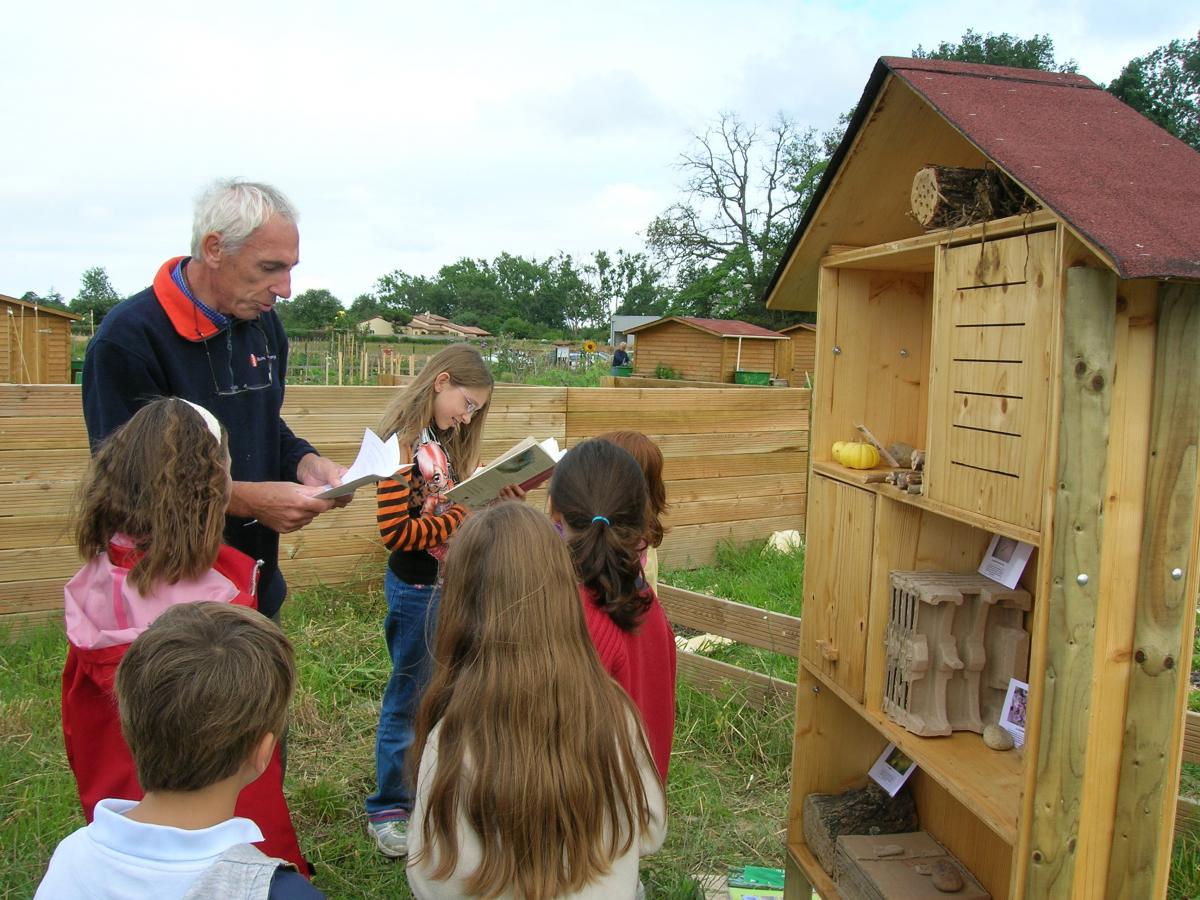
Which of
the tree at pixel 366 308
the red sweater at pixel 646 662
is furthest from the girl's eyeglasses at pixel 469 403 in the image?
the tree at pixel 366 308

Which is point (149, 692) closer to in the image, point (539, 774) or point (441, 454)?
point (539, 774)

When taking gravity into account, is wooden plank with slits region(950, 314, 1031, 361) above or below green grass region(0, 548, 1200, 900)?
above

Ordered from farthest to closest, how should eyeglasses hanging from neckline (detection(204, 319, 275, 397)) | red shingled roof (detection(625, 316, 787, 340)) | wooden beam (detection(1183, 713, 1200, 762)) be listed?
red shingled roof (detection(625, 316, 787, 340)), wooden beam (detection(1183, 713, 1200, 762)), eyeglasses hanging from neckline (detection(204, 319, 275, 397))

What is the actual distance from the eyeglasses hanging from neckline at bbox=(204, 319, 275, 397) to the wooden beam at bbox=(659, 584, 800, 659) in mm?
2284

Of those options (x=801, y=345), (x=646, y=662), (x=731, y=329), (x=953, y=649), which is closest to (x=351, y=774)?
(x=646, y=662)

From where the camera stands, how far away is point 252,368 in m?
2.72

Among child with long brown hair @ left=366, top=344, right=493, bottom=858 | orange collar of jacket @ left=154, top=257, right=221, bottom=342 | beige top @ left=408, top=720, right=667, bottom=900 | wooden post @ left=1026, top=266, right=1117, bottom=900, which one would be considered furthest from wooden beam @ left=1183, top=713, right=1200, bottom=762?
orange collar of jacket @ left=154, top=257, right=221, bottom=342

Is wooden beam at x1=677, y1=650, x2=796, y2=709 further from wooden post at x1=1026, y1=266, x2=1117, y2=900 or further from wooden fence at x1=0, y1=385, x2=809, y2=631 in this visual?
wooden post at x1=1026, y1=266, x2=1117, y2=900

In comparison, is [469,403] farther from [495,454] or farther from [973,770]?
[495,454]

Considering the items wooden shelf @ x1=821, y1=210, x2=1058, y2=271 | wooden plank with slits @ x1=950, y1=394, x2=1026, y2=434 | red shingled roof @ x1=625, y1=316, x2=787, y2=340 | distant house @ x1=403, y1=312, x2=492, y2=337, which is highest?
distant house @ x1=403, y1=312, x2=492, y2=337

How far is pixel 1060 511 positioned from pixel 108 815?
173cm

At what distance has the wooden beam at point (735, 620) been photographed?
4078mm

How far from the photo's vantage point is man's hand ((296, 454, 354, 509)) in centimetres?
281

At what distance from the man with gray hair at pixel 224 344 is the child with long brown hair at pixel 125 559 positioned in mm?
284
